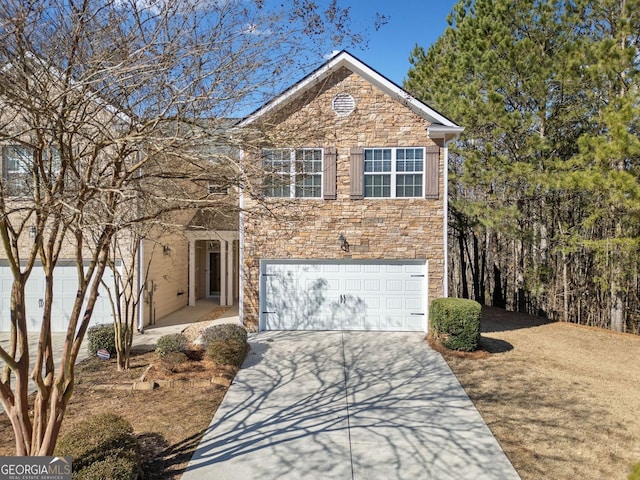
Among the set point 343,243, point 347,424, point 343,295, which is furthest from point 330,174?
point 347,424

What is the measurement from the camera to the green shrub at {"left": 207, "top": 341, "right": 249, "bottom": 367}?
25.0 ft

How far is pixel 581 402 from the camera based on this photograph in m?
6.28

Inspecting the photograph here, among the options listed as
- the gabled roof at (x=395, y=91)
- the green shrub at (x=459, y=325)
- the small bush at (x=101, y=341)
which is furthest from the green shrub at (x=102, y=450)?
the gabled roof at (x=395, y=91)

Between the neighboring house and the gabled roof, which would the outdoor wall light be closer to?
the neighboring house

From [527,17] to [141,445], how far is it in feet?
49.6

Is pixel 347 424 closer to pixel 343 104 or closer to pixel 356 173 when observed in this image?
pixel 356 173

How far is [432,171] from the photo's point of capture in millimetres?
10453

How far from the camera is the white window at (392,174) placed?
10547 millimetres

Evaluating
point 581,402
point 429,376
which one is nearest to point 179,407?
point 429,376

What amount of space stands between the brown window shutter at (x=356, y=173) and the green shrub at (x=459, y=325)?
365cm

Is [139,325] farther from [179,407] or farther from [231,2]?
[231,2]

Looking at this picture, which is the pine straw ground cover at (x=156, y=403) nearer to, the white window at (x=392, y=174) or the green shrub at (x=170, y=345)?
the green shrub at (x=170, y=345)

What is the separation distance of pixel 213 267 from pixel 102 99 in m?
12.6

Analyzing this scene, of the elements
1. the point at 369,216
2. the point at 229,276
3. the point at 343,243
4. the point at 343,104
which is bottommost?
the point at 229,276
